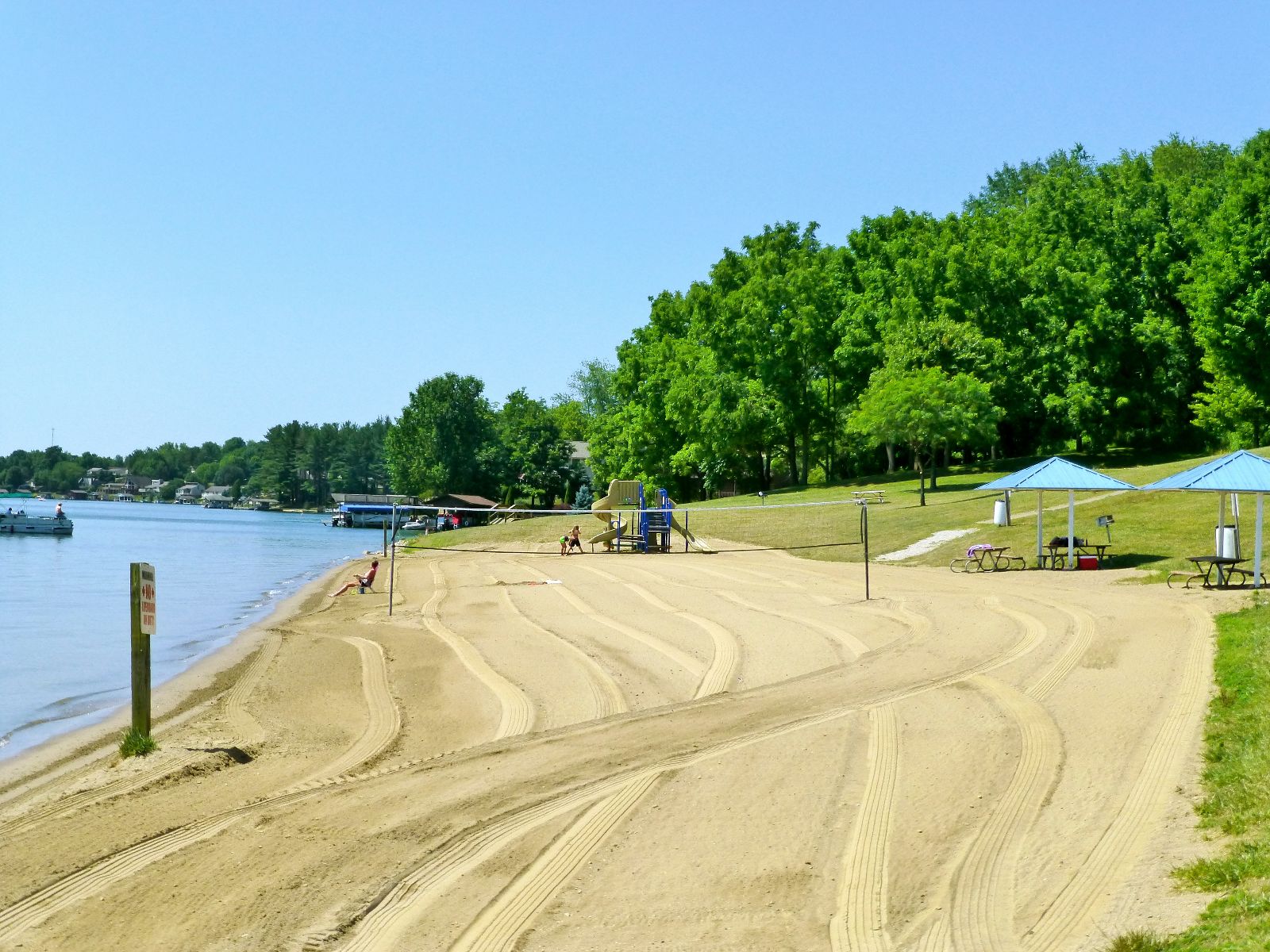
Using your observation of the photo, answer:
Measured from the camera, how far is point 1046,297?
5959cm

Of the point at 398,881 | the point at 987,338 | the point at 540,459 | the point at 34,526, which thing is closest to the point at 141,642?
the point at 398,881

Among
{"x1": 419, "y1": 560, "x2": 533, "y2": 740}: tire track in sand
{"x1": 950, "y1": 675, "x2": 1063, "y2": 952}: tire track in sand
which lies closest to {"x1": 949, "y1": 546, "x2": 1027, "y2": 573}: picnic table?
{"x1": 419, "y1": 560, "x2": 533, "y2": 740}: tire track in sand

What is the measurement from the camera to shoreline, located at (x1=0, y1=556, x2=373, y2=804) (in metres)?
12.4

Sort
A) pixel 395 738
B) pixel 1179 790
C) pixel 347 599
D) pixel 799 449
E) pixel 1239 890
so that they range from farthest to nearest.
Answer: pixel 799 449, pixel 347 599, pixel 395 738, pixel 1179 790, pixel 1239 890

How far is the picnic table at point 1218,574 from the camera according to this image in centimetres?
2217

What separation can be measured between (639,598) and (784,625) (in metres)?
6.64

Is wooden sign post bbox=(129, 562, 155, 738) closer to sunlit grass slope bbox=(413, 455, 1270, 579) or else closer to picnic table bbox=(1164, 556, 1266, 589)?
picnic table bbox=(1164, 556, 1266, 589)

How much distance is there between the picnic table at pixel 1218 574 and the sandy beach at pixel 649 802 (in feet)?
16.1

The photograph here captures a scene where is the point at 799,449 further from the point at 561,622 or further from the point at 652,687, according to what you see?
the point at 652,687

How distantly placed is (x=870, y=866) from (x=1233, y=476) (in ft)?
58.0

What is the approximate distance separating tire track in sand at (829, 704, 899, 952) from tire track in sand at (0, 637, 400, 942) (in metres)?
4.47

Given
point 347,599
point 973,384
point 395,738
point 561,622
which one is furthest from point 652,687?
point 973,384

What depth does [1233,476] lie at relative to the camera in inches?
862

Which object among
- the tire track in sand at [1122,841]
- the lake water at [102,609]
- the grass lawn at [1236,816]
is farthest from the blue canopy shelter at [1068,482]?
the lake water at [102,609]
